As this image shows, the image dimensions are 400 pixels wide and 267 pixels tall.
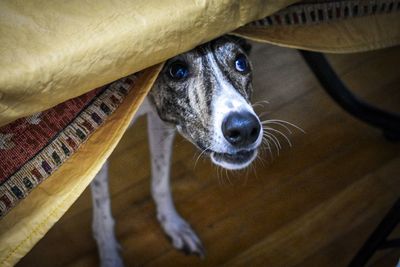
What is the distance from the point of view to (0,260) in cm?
75

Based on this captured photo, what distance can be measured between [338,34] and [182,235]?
2.58 feet

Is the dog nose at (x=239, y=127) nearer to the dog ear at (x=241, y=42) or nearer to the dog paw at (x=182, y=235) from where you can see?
the dog ear at (x=241, y=42)

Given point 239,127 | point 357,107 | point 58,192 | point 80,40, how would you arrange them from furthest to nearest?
point 357,107 → point 239,127 → point 58,192 → point 80,40

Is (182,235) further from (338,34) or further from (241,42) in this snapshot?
(338,34)

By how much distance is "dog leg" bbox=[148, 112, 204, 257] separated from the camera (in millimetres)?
1423

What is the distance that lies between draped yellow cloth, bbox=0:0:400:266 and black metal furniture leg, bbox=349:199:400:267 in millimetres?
633

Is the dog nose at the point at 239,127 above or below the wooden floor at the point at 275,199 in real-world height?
above

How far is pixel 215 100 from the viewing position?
933 millimetres

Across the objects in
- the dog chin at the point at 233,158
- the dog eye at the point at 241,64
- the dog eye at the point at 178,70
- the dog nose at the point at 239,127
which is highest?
the dog eye at the point at 178,70

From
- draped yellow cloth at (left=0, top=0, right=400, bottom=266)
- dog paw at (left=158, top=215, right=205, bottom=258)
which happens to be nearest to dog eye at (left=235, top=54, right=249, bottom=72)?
draped yellow cloth at (left=0, top=0, right=400, bottom=266)

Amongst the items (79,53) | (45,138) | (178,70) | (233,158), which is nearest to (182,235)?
(233,158)

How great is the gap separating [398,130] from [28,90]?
1.42 metres

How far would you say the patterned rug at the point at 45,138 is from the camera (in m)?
0.79

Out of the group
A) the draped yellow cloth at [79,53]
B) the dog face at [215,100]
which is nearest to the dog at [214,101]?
the dog face at [215,100]
